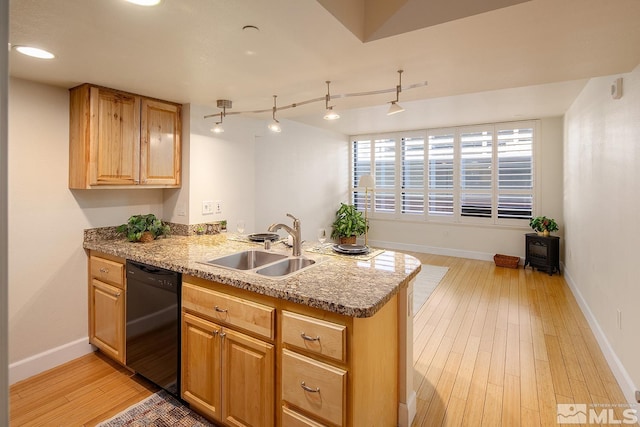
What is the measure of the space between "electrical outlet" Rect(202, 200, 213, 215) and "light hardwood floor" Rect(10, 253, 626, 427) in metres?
1.48

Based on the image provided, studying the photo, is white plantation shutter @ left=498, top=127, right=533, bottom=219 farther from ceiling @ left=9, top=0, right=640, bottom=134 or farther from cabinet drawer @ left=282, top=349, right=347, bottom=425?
cabinet drawer @ left=282, top=349, right=347, bottom=425

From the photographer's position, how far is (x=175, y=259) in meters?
2.14

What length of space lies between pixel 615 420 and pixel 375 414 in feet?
5.25

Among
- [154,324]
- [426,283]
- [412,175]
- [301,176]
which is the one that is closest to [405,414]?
[154,324]

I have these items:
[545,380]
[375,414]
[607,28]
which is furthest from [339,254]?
[607,28]

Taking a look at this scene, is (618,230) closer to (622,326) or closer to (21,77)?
(622,326)

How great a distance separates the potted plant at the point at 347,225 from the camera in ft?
20.8

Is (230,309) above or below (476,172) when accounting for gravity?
below

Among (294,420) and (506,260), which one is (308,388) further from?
(506,260)

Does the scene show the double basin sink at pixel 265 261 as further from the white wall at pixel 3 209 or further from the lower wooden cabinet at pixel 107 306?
the white wall at pixel 3 209

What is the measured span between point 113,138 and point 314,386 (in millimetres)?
2421

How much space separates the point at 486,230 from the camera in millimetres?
5957

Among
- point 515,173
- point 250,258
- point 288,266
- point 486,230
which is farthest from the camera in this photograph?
point 486,230
